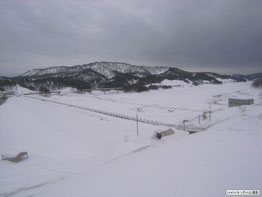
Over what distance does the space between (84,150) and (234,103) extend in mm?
39866

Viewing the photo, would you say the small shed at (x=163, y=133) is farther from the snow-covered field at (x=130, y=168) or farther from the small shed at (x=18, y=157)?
the small shed at (x=18, y=157)

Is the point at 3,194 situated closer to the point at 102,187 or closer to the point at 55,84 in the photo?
the point at 102,187

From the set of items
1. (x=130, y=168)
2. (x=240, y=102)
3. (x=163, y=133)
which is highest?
(x=130, y=168)

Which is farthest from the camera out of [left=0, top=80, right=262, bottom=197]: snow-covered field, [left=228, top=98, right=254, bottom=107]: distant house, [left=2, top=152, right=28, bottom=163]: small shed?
[left=228, top=98, right=254, bottom=107]: distant house

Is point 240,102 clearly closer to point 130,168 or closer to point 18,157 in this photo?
point 130,168

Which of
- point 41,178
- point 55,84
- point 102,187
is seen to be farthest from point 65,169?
point 55,84

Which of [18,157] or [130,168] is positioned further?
[18,157]

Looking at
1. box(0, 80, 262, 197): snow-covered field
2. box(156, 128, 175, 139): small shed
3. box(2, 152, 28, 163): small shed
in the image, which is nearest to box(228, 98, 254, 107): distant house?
box(156, 128, 175, 139): small shed

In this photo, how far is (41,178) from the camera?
38.5ft

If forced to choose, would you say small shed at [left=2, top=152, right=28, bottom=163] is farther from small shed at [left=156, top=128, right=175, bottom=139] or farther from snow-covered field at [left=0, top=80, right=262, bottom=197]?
small shed at [left=156, top=128, right=175, bottom=139]

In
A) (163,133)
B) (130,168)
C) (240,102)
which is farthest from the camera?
(240,102)

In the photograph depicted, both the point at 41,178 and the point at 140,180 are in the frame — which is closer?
the point at 140,180

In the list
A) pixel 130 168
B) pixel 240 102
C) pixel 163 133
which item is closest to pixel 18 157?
pixel 130 168

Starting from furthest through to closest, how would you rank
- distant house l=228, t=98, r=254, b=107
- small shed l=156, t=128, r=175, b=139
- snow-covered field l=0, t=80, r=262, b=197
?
distant house l=228, t=98, r=254, b=107
small shed l=156, t=128, r=175, b=139
snow-covered field l=0, t=80, r=262, b=197
